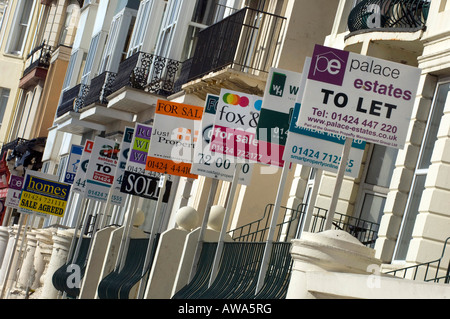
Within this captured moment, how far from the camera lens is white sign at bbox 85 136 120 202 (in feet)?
77.7

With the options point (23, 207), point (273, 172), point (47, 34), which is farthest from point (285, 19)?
point (47, 34)

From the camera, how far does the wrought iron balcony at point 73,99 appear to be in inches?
1417

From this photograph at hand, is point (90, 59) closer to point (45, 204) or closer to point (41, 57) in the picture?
point (45, 204)

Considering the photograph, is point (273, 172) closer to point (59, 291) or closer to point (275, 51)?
point (275, 51)

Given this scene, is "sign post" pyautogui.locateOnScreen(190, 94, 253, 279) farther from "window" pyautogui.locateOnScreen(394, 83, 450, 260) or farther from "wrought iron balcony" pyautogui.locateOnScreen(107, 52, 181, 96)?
"wrought iron balcony" pyautogui.locateOnScreen(107, 52, 181, 96)

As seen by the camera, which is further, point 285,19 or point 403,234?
point 285,19

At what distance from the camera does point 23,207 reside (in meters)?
27.0

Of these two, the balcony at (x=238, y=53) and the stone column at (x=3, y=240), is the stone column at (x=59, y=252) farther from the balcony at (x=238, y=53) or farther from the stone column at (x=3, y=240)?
the stone column at (x=3, y=240)

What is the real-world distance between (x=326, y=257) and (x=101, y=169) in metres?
16.1

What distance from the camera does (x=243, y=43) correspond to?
2250cm

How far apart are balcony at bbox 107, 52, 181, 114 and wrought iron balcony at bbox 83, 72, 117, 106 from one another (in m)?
2.00

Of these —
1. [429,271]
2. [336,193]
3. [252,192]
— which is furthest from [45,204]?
[336,193]

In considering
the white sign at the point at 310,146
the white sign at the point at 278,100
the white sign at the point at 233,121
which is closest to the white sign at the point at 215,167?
the white sign at the point at 233,121
